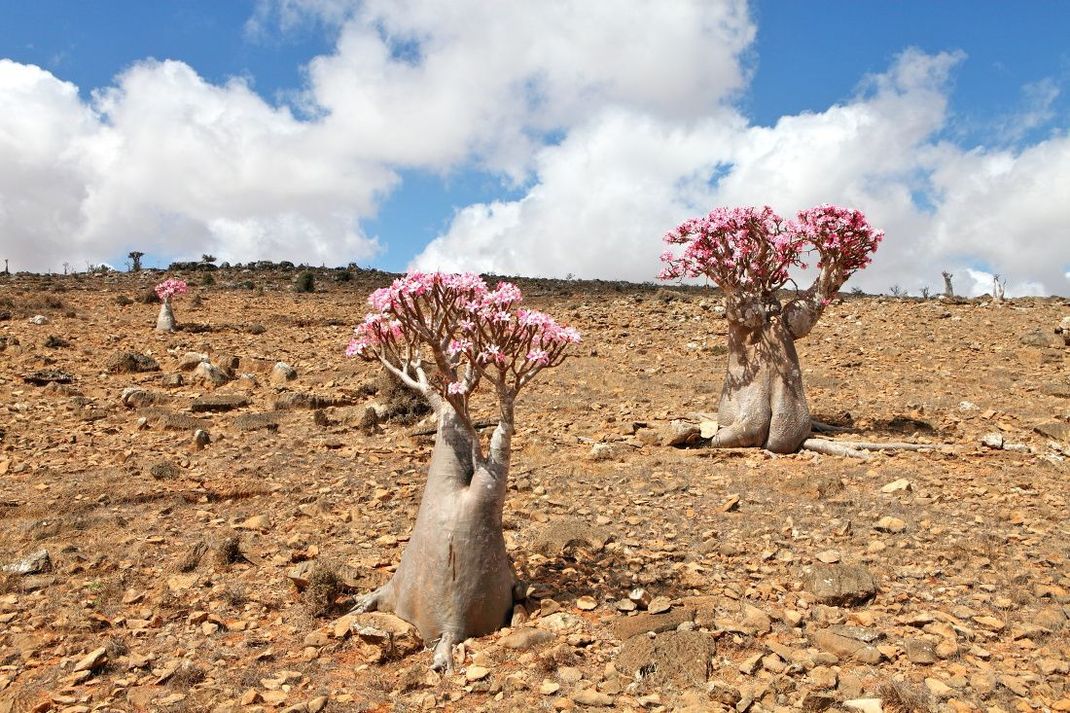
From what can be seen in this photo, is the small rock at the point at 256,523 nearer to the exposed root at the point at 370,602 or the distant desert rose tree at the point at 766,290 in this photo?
the exposed root at the point at 370,602

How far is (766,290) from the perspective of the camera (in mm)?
10328

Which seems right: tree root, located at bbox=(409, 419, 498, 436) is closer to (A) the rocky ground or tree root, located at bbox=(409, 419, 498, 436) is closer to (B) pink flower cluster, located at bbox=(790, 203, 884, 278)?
(A) the rocky ground

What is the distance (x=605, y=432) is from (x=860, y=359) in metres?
8.87

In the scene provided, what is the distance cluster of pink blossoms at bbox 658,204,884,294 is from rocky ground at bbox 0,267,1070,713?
263cm

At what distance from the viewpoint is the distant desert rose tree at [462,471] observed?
509cm

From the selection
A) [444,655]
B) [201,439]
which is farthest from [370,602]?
[201,439]

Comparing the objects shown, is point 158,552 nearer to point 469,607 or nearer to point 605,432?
point 469,607

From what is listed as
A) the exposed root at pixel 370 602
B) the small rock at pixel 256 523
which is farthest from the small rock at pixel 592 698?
the small rock at pixel 256 523

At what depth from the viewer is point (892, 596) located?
548cm

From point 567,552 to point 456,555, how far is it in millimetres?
1729

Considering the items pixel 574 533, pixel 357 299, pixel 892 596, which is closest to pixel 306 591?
pixel 574 533

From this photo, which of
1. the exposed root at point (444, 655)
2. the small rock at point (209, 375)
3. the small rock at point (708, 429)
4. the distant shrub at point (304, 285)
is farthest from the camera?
the distant shrub at point (304, 285)

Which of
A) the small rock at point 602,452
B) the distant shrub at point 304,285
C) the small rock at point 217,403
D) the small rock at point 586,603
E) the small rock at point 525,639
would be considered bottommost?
the small rock at point 525,639

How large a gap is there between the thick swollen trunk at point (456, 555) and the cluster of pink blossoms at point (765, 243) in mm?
5903
